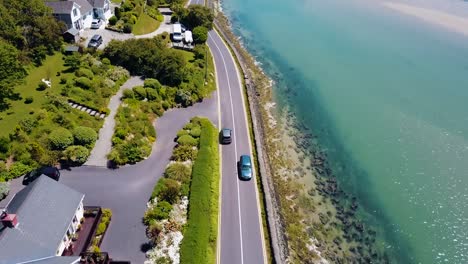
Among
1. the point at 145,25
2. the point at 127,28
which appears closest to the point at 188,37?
the point at 145,25

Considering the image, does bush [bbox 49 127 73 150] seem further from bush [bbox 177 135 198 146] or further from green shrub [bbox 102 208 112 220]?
bush [bbox 177 135 198 146]

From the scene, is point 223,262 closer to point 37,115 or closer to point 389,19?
point 37,115

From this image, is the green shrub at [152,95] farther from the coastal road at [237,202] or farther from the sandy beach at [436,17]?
the sandy beach at [436,17]

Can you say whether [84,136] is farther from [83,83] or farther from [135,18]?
[135,18]

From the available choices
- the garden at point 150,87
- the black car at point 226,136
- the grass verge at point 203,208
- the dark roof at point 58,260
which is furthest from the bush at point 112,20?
the dark roof at point 58,260

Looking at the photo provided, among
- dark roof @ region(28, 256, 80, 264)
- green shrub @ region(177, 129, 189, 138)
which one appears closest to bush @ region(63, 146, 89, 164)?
green shrub @ region(177, 129, 189, 138)

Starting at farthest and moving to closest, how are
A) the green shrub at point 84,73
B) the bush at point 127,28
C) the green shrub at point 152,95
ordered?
1. the bush at point 127,28
2. the green shrub at point 84,73
3. the green shrub at point 152,95
